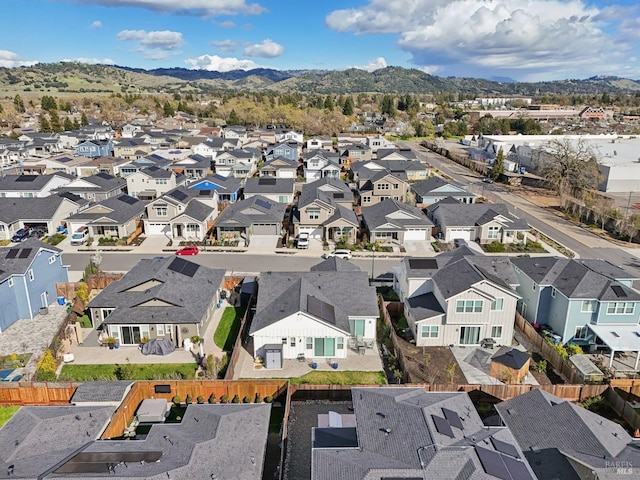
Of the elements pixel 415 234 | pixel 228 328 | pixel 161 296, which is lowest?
pixel 228 328

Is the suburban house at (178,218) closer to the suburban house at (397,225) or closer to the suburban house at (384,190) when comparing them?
the suburban house at (397,225)

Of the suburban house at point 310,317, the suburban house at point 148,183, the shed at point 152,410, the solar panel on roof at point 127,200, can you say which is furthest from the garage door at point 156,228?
the shed at point 152,410

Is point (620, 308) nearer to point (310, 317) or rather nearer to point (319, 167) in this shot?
point (310, 317)

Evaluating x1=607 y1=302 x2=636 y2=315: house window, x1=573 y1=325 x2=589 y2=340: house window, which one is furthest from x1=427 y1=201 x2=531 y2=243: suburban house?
x1=607 y1=302 x2=636 y2=315: house window

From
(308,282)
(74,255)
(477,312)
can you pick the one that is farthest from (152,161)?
(477,312)

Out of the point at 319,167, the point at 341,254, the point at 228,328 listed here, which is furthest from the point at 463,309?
the point at 319,167

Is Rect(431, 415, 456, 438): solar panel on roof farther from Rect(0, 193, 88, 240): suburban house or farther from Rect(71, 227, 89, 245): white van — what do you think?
Rect(0, 193, 88, 240): suburban house

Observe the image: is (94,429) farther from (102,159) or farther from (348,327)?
(102,159)
